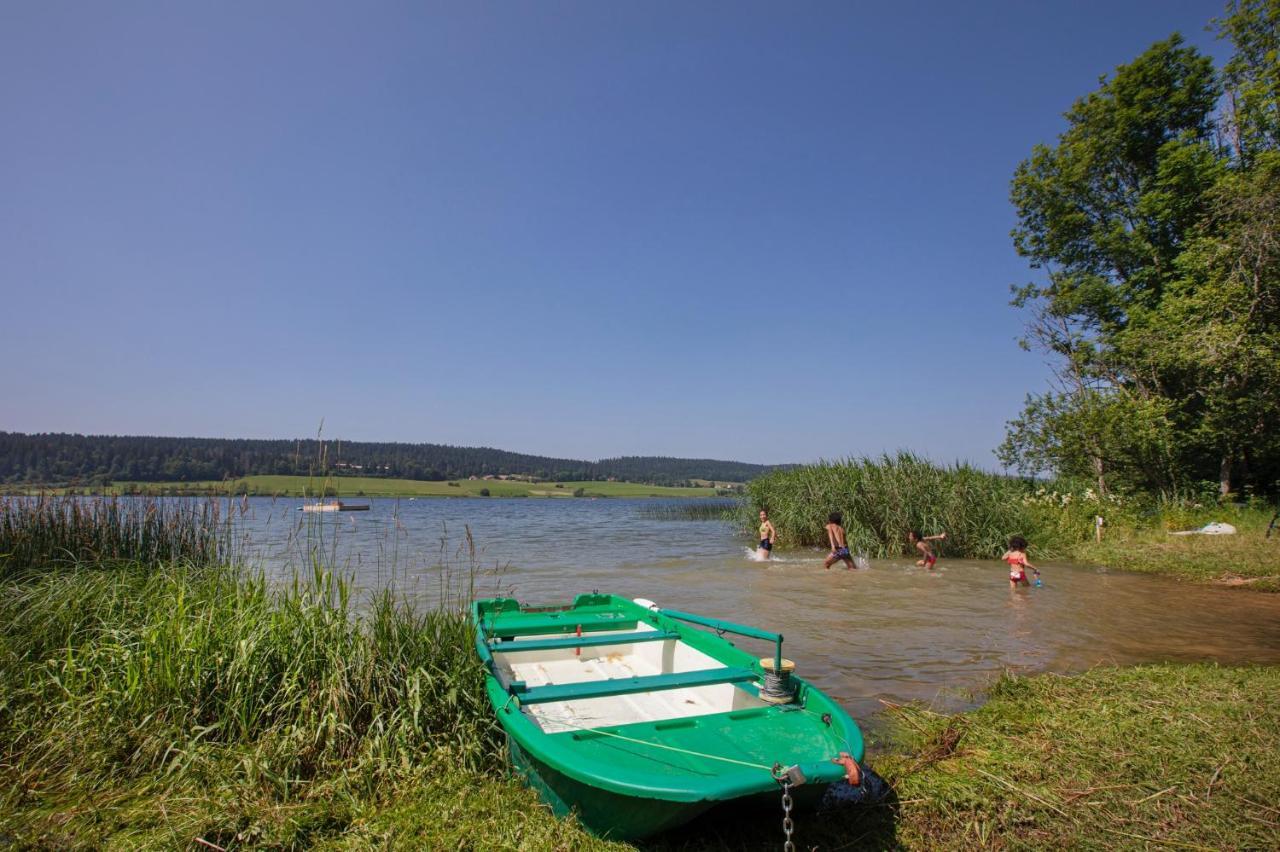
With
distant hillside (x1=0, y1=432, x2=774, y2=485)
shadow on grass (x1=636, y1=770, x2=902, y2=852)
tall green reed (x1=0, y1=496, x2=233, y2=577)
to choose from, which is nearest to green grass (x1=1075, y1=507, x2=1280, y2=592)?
shadow on grass (x1=636, y1=770, x2=902, y2=852)

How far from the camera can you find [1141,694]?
541 centimetres

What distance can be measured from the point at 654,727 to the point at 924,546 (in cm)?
1286

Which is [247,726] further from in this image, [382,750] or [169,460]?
[169,460]

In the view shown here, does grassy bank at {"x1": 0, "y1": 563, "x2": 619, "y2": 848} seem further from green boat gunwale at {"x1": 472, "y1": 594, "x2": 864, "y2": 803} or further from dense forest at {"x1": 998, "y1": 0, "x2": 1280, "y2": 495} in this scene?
dense forest at {"x1": 998, "y1": 0, "x2": 1280, "y2": 495}

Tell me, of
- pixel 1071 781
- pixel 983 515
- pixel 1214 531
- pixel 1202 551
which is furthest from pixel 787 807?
pixel 1214 531

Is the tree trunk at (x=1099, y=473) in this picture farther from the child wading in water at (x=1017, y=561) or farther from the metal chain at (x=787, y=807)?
the metal chain at (x=787, y=807)

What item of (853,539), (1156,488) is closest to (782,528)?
(853,539)

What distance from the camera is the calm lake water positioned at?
279 inches

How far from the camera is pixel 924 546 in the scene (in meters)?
15.2

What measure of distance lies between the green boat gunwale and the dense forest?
19.1 metres

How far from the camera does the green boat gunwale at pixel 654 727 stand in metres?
3.11

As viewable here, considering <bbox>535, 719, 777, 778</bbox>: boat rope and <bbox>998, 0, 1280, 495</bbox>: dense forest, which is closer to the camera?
<bbox>535, 719, 777, 778</bbox>: boat rope

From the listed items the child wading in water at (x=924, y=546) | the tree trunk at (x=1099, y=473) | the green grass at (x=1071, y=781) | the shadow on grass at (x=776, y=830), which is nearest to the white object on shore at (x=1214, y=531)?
the tree trunk at (x=1099, y=473)

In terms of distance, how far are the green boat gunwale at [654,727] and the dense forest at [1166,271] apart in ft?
62.5
